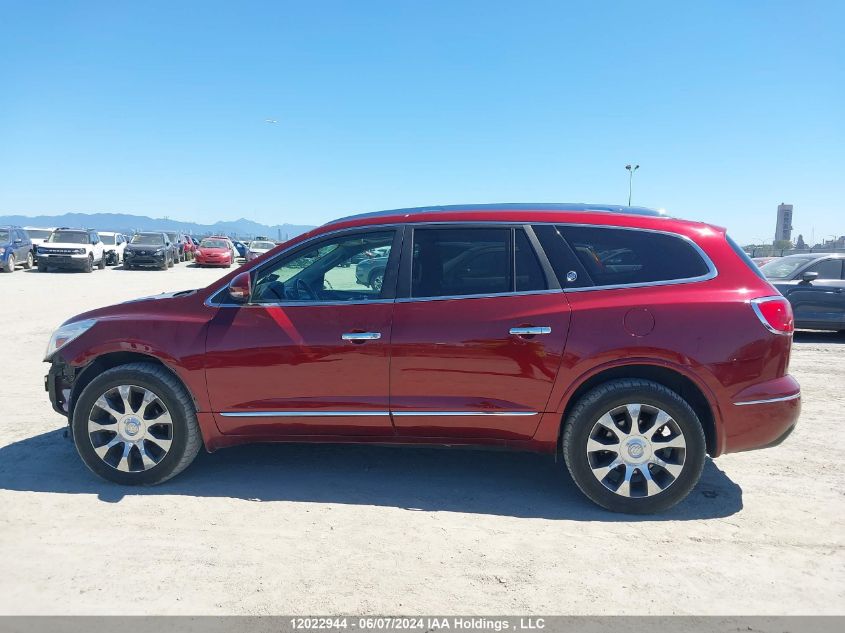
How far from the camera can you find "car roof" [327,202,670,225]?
4055 mm

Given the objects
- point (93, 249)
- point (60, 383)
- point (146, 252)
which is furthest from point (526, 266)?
point (146, 252)

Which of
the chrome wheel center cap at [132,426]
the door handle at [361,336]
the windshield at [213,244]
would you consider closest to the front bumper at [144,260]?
the windshield at [213,244]

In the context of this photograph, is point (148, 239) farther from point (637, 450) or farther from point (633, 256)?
point (637, 450)

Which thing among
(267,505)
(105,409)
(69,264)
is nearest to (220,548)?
(267,505)

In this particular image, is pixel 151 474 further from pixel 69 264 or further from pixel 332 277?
pixel 69 264

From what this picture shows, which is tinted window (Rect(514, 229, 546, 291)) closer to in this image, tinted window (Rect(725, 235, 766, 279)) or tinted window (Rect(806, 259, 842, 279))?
tinted window (Rect(725, 235, 766, 279))

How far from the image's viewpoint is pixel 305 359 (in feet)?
12.7

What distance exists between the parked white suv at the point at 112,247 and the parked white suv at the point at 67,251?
3194 millimetres

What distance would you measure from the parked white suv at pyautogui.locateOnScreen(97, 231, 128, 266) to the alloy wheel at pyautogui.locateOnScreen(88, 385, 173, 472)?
29056mm

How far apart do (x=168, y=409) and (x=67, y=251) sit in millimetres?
24648

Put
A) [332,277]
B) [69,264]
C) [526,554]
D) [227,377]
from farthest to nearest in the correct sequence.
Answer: [69,264]
[332,277]
[227,377]
[526,554]

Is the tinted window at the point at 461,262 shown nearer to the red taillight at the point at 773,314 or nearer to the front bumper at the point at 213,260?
the red taillight at the point at 773,314

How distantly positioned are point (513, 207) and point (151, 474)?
3.01 m

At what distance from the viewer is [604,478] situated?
3.71 meters
